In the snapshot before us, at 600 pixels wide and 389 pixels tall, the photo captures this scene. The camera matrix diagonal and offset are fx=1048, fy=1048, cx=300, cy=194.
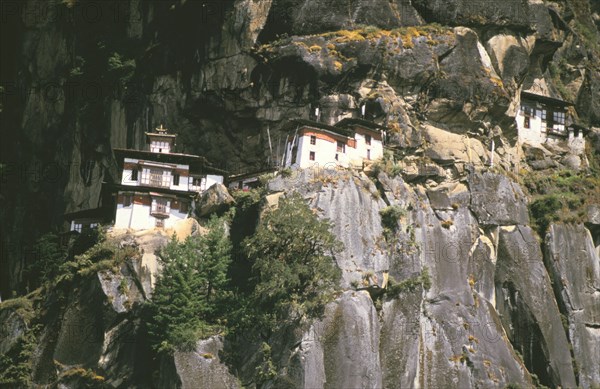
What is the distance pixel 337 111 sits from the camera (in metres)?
71.4

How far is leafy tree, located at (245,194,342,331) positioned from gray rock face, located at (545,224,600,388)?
16686mm

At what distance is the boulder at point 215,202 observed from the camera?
68.2 m

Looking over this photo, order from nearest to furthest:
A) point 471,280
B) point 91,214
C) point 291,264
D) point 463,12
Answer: point 291,264, point 471,280, point 91,214, point 463,12

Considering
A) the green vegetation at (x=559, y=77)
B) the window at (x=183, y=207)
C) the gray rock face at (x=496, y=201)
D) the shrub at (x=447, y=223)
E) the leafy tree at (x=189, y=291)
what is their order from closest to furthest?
1. the leafy tree at (x=189, y=291)
2. the shrub at (x=447, y=223)
3. the gray rock face at (x=496, y=201)
4. the window at (x=183, y=207)
5. the green vegetation at (x=559, y=77)

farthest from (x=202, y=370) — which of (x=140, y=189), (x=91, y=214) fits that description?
(x=91, y=214)

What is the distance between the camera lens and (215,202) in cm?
6825

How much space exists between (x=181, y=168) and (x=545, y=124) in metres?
29.2

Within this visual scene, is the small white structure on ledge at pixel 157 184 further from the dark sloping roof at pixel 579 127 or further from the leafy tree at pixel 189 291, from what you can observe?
the dark sloping roof at pixel 579 127

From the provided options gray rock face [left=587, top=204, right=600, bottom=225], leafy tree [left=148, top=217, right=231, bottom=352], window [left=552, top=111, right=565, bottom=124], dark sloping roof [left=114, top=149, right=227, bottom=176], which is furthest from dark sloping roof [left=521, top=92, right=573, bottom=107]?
leafy tree [left=148, top=217, right=231, bottom=352]

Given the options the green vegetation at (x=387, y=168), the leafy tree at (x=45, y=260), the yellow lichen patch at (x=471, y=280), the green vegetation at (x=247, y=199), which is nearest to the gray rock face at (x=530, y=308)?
the yellow lichen patch at (x=471, y=280)

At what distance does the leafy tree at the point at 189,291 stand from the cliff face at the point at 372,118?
5.22ft

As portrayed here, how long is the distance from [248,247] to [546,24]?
105 feet

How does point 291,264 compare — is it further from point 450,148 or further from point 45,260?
point 45,260

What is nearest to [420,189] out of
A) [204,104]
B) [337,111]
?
[337,111]
